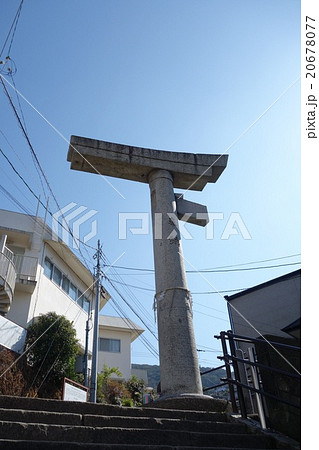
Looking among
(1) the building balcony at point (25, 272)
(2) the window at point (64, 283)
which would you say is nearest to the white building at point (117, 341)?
(2) the window at point (64, 283)

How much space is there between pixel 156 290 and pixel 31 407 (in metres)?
3.43

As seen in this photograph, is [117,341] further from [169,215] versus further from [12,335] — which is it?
[169,215]

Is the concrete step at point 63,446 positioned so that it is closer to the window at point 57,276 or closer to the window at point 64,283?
the window at point 64,283

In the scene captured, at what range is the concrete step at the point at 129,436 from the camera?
3.32m

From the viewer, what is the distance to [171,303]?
6660mm

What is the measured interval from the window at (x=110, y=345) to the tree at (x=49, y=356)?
10.9m

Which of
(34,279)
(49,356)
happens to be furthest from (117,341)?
(34,279)

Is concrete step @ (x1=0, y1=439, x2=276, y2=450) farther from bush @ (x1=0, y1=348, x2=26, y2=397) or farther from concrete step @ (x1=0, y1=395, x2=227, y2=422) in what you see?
bush @ (x1=0, y1=348, x2=26, y2=397)

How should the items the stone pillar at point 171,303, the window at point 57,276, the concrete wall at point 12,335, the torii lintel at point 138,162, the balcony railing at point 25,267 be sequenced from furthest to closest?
the window at point 57,276 → the balcony railing at point 25,267 → the concrete wall at point 12,335 → the torii lintel at point 138,162 → the stone pillar at point 171,303

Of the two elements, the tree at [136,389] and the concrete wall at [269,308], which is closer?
the concrete wall at [269,308]

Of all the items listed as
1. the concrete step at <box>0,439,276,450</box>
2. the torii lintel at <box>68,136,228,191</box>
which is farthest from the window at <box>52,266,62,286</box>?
the concrete step at <box>0,439,276,450</box>

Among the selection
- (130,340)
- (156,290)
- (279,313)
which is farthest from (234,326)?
(130,340)

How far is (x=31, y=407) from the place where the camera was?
4027 mm
